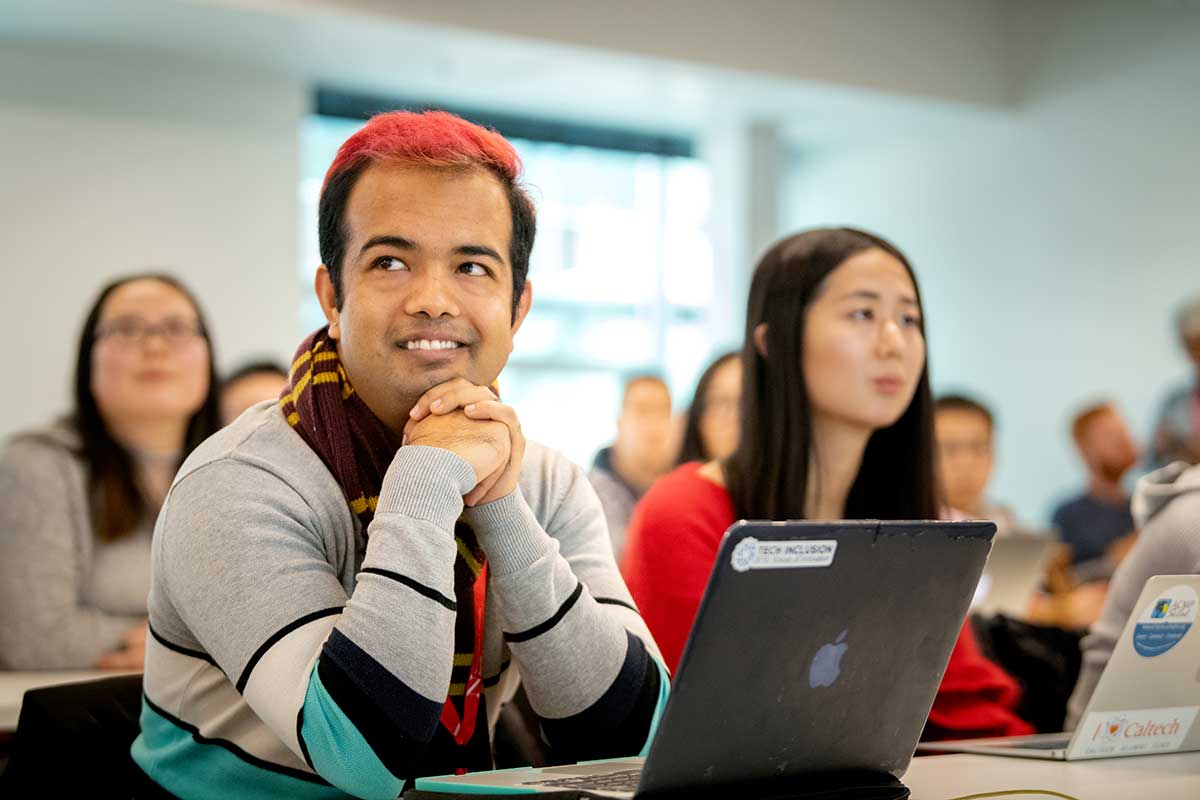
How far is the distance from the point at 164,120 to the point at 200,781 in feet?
20.7

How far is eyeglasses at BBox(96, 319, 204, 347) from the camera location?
3.04 metres

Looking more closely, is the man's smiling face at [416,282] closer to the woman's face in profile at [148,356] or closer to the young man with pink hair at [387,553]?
the young man with pink hair at [387,553]

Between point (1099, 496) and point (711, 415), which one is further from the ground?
point (711, 415)

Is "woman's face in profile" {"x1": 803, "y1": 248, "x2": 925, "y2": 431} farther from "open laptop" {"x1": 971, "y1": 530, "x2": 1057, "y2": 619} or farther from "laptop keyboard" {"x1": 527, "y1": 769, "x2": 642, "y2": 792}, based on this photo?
"open laptop" {"x1": 971, "y1": 530, "x2": 1057, "y2": 619}

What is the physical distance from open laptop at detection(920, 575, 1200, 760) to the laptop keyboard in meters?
0.60

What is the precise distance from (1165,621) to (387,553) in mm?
902

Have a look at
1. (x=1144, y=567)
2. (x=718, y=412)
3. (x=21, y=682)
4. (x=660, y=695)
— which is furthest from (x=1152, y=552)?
(x=21, y=682)

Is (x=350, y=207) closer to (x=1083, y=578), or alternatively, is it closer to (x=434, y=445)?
(x=434, y=445)

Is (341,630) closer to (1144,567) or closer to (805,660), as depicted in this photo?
(805,660)

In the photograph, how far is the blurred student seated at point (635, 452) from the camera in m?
4.57

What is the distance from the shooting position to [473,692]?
1.53 meters

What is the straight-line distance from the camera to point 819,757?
1.24 m

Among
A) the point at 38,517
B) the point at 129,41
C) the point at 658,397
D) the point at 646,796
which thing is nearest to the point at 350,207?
the point at 646,796

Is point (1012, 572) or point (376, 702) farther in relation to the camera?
point (1012, 572)
